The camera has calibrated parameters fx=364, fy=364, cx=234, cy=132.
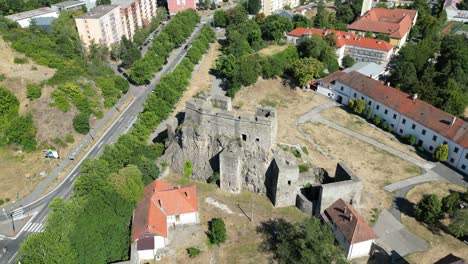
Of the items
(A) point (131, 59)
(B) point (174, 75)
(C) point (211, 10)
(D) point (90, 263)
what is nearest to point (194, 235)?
(D) point (90, 263)

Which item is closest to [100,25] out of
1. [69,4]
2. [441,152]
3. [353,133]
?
[69,4]

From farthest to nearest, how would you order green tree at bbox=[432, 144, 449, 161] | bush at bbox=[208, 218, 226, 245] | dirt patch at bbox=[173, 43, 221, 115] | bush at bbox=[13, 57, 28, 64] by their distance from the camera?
dirt patch at bbox=[173, 43, 221, 115], bush at bbox=[13, 57, 28, 64], green tree at bbox=[432, 144, 449, 161], bush at bbox=[208, 218, 226, 245]

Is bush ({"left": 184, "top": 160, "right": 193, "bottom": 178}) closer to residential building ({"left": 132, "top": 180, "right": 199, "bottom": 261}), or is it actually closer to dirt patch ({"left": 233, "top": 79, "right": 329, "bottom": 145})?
residential building ({"left": 132, "top": 180, "right": 199, "bottom": 261})

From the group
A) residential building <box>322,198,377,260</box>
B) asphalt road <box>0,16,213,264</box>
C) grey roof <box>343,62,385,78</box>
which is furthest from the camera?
grey roof <box>343,62,385,78</box>

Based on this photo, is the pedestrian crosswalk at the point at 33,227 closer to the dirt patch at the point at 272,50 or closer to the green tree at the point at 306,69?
the green tree at the point at 306,69

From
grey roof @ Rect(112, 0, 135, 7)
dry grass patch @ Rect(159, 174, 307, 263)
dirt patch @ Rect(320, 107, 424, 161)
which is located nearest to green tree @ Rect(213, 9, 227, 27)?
grey roof @ Rect(112, 0, 135, 7)

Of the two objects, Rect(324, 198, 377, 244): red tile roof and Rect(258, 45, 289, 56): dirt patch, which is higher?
Rect(258, 45, 289, 56): dirt patch

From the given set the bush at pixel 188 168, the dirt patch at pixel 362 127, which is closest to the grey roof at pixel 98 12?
the bush at pixel 188 168
